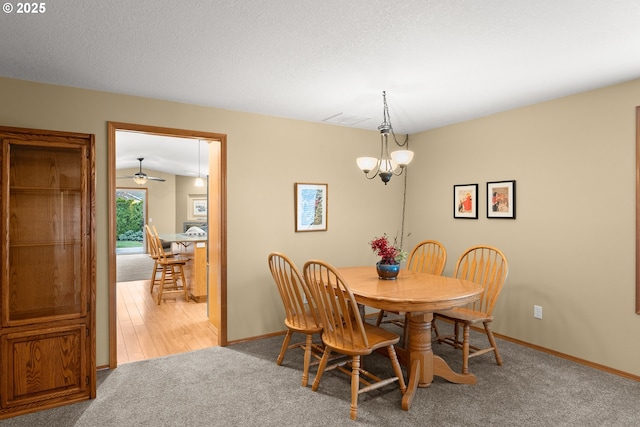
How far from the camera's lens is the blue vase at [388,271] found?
3.20m

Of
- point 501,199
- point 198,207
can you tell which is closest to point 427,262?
point 501,199

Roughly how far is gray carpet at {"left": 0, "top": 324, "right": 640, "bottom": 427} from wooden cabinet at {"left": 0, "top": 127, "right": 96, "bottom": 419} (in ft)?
0.67

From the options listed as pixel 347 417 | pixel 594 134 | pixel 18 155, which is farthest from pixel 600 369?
pixel 18 155

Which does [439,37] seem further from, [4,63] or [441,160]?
[4,63]

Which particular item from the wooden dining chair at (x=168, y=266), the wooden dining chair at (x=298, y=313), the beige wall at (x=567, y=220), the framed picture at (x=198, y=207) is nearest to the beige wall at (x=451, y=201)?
the beige wall at (x=567, y=220)

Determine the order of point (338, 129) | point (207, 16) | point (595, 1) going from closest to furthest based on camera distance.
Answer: point (595, 1), point (207, 16), point (338, 129)

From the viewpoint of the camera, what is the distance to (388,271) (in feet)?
10.5

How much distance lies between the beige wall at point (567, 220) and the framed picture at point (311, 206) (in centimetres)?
162

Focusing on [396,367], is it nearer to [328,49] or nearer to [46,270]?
[328,49]

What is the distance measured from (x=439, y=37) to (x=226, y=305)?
2.98m

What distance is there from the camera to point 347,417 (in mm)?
2441

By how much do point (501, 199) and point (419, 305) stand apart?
2.08 meters

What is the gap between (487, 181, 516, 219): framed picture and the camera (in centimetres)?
387

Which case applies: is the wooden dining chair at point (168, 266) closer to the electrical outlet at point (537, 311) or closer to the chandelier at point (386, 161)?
the chandelier at point (386, 161)
